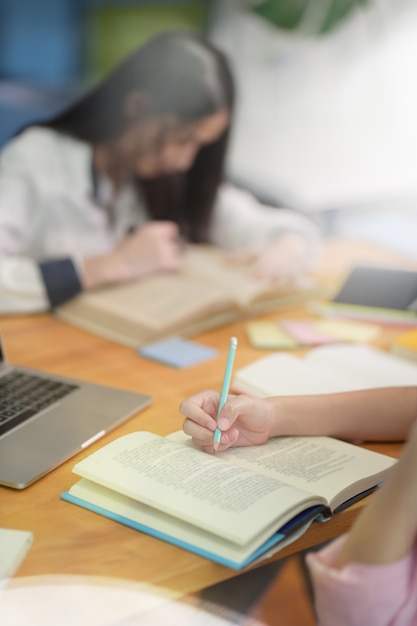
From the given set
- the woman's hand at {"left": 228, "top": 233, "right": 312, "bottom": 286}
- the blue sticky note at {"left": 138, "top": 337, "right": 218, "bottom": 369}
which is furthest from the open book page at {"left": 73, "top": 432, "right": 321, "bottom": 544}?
the woman's hand at {"left": 228, "top": 233, "right": 312, "bottom": 286}

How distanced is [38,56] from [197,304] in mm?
636

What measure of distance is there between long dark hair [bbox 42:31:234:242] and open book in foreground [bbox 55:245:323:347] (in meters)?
0.25

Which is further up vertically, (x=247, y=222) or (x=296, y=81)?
(x=296, y=81)

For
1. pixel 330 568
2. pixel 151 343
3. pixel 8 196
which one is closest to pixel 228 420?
pixel 330 568

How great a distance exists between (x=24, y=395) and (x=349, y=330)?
0.62m

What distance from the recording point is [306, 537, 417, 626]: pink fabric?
2.35ft

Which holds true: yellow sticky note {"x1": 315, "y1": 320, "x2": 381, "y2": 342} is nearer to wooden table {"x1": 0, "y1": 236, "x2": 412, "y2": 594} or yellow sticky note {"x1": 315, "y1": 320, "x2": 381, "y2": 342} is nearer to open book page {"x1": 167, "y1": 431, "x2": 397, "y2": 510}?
wooden table {"x1": 0, "y1": 236, "x2": 412, "y2": 594}

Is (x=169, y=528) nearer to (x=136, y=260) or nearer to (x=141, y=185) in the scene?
(x=136, y=260)

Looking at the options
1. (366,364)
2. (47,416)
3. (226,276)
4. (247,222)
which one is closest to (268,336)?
(366,364)

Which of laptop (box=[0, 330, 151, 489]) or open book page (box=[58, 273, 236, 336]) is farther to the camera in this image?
open book page (box=[58, 273, 236, 336])

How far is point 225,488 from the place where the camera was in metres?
0.83

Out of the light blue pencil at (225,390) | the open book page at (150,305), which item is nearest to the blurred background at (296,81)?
the open book page at (150,305)

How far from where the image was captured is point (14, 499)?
89 centimetres

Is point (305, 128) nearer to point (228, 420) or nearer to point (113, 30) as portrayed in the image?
point (113, 30)
